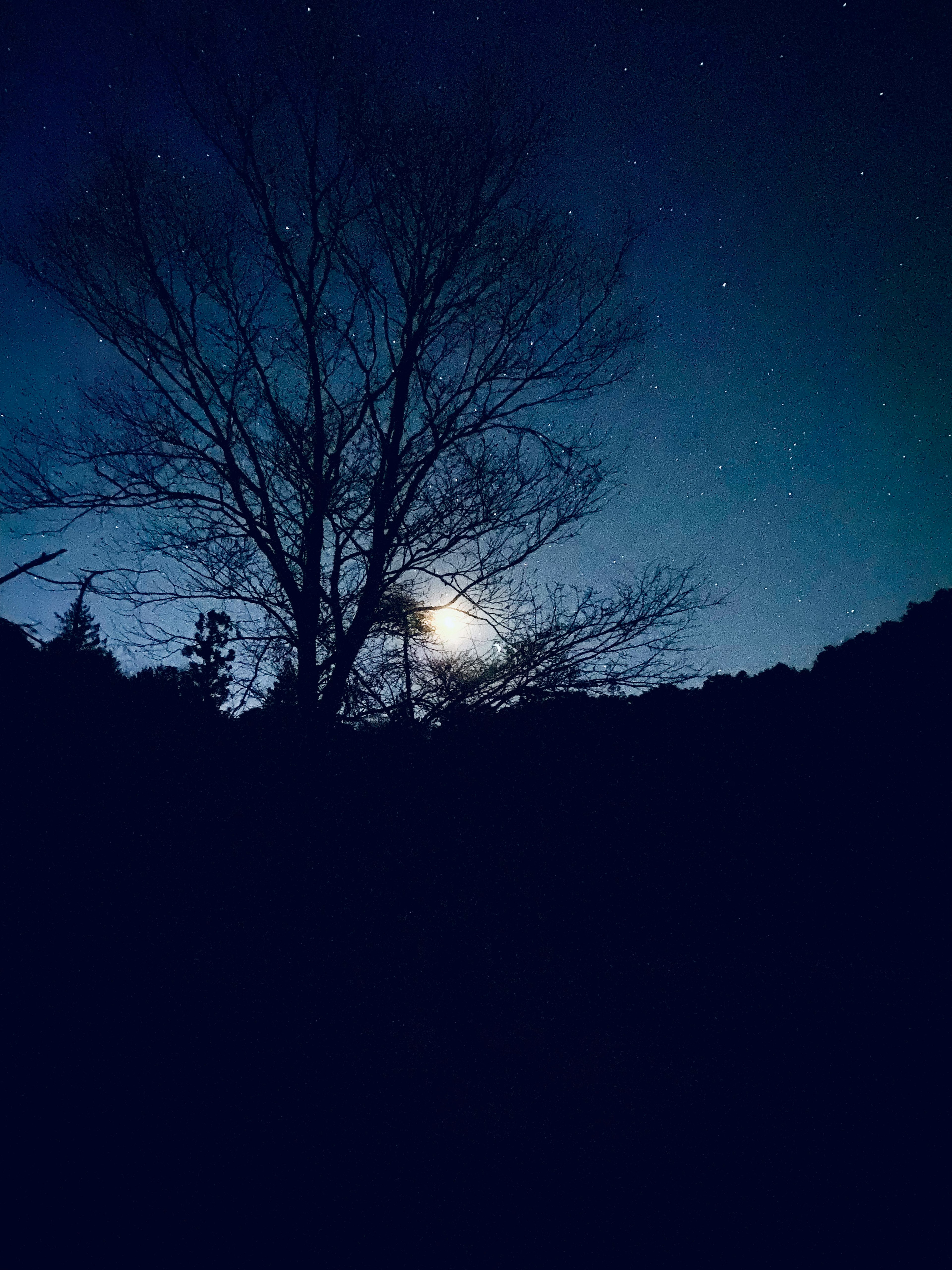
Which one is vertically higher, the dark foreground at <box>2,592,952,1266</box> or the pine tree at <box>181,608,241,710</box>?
the pine tree at <box>181,608,241,710</box>

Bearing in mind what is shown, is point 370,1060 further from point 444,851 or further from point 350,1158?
point 444,851

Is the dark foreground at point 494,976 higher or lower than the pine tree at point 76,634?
lower

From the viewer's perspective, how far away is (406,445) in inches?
202

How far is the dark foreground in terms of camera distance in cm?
221

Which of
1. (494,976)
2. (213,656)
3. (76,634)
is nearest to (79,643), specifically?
(76,634)

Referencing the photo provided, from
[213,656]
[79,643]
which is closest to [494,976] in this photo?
[213,656]

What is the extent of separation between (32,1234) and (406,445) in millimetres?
5118

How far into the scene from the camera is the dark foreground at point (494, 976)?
87.0 inches

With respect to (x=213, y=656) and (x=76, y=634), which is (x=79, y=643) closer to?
(x=76, y=634)

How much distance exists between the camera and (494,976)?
4.03 m

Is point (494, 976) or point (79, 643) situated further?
point (79, 643)

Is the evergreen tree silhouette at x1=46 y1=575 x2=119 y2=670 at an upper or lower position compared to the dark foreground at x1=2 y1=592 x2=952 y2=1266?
upper

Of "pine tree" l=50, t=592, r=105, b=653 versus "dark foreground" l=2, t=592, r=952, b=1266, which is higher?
"pine tree" l=50, t=592, r=105, b=653

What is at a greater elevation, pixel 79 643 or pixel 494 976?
pixel 79 643
